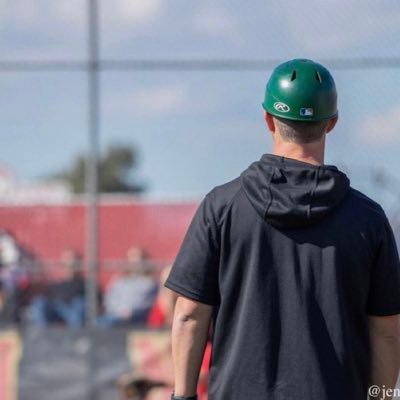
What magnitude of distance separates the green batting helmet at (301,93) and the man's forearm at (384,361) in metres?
0.72

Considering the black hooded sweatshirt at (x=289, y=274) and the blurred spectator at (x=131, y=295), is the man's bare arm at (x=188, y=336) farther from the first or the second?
the blurred spectator at (x=131, y=295)

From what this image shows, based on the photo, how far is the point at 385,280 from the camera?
3389mm

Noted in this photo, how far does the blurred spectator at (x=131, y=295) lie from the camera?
875cm

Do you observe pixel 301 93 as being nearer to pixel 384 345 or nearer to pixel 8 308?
pixel 384 345

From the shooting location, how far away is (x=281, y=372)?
10.9 feet

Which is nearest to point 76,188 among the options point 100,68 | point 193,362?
point 100,68

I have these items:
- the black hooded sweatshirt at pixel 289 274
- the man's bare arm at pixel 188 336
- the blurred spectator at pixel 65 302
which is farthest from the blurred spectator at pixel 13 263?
the black hooded sweatshirt at pixel 289 274

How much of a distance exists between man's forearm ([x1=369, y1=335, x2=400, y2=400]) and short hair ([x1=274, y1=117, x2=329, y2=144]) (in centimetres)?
65

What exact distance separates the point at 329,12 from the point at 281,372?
543cm

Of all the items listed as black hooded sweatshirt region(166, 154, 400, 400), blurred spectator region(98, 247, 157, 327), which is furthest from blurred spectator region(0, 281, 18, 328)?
black hooded sweatshirt region(166, 154, 400, 400)

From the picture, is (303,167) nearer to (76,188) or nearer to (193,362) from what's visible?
(193,362)

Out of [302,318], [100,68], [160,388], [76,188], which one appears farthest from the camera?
[76,188]

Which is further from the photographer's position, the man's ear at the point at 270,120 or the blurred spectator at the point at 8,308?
the blurred spectator at the point at 8,308

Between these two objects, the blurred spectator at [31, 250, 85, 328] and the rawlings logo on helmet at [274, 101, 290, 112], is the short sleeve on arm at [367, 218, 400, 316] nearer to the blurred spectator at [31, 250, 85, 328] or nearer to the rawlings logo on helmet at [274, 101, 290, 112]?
the rawlings logo on helmet at [274, 101, 290, 112]
